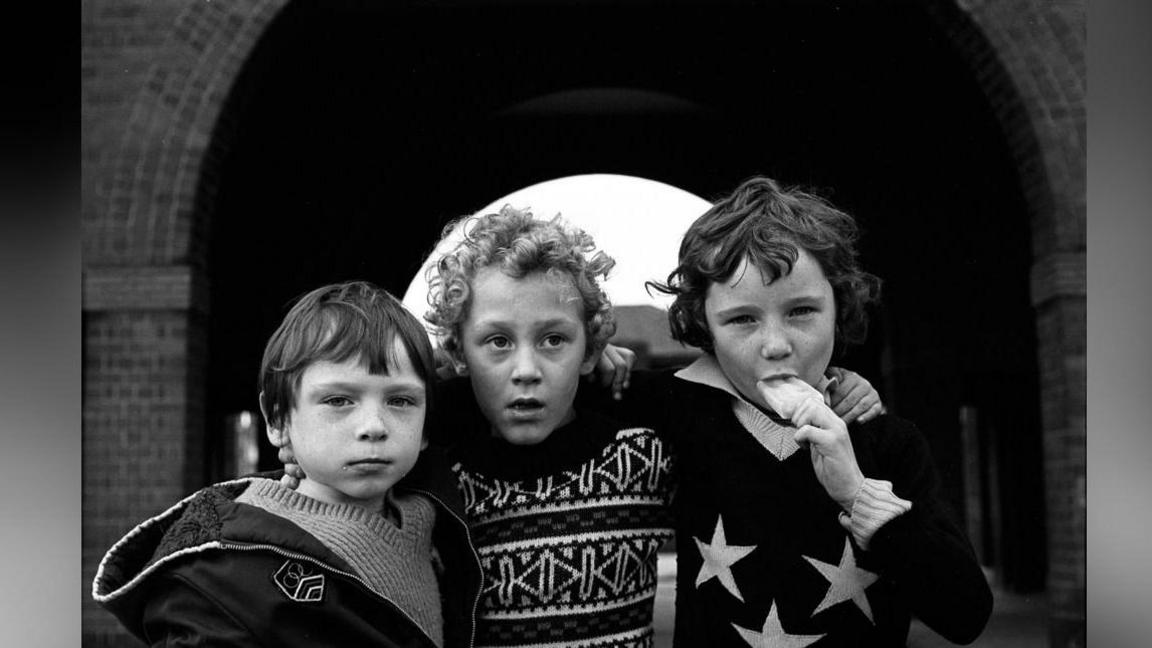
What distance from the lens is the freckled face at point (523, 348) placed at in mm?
2051

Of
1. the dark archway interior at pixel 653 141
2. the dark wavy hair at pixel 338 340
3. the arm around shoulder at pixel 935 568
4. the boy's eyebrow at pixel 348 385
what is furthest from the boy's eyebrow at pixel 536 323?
the dark archway interior at pixel 653 141

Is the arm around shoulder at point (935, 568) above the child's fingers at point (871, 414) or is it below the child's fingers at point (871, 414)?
below

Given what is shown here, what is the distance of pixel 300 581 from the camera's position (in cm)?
177

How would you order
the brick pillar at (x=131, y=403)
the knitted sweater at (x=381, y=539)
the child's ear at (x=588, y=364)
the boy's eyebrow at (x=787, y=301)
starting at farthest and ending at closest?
the brick pillar at (x=131, y=403) → the child's ear at (x=588, y=364) → the boy's eyebrow at (x=787, y=301) → the knitted sweater at (x=381, y=539)

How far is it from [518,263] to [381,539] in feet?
1.90

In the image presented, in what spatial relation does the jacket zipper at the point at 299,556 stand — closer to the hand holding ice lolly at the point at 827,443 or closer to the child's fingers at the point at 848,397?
the hand holding ice lolly at the point at 827,443

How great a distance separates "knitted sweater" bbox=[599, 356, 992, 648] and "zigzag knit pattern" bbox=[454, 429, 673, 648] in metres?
0.13

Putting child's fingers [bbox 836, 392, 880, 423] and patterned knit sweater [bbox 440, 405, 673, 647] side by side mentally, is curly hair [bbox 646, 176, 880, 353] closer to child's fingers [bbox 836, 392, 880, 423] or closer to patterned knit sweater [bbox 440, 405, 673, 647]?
child's fingers [bbox 836, 392, 880, 423]

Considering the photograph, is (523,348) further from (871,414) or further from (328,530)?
(871,414)

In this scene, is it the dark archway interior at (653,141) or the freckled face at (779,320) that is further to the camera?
the dark archway interior at (653,141)

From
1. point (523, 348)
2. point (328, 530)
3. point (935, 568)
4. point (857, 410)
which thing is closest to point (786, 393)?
point (857, 410)

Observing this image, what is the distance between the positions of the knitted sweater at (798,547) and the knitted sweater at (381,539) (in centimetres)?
55
